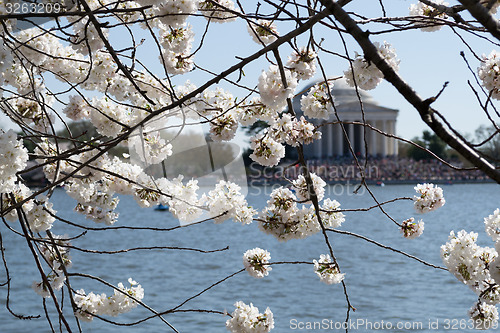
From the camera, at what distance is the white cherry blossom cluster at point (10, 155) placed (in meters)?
1.74

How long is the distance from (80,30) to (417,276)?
10.1m

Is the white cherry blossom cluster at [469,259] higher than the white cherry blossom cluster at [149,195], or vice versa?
the white cherry blossom cluster at [149,195]

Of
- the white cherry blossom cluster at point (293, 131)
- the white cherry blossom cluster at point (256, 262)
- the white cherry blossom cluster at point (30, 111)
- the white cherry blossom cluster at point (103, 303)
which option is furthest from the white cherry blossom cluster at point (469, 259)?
the white cherry blossom cluster at point (30, 111)

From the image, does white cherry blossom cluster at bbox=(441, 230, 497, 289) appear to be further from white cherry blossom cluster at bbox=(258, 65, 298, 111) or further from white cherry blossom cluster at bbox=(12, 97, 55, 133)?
white cherry blossom cluster at bbox=(12, 97, 55, 133)

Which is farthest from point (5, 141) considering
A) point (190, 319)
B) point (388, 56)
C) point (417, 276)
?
point (417, 276)

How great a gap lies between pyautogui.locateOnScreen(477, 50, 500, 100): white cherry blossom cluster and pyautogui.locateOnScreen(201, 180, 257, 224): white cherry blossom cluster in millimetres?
851

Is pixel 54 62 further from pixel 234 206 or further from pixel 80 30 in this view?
pixel 234 206

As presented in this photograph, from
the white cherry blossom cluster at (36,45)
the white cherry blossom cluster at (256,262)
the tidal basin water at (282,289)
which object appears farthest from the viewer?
the tidal basin water at (282,289)

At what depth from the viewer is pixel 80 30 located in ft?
6.88

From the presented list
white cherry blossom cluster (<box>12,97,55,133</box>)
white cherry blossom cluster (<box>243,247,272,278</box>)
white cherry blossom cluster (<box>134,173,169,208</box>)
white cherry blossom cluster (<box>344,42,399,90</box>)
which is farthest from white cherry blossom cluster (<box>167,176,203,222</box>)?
white cherry blossom cluster (<box>344,42,399,90</box>)

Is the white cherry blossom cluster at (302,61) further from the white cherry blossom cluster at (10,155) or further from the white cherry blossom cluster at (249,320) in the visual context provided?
the white cherry blossom cluster at (249,320)

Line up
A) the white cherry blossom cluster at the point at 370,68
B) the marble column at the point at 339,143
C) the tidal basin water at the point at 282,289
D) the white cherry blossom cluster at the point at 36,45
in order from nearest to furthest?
the white cherry blossom cluster at the point at 370,68 → the white cherry blossom cluster at the point at 36,45 → the tidal basin water at the point at 282,289 → the marble column at the point at 339,143

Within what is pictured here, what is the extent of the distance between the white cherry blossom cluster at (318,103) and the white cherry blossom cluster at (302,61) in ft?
0.44

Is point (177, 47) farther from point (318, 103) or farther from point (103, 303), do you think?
point (103, 303)
